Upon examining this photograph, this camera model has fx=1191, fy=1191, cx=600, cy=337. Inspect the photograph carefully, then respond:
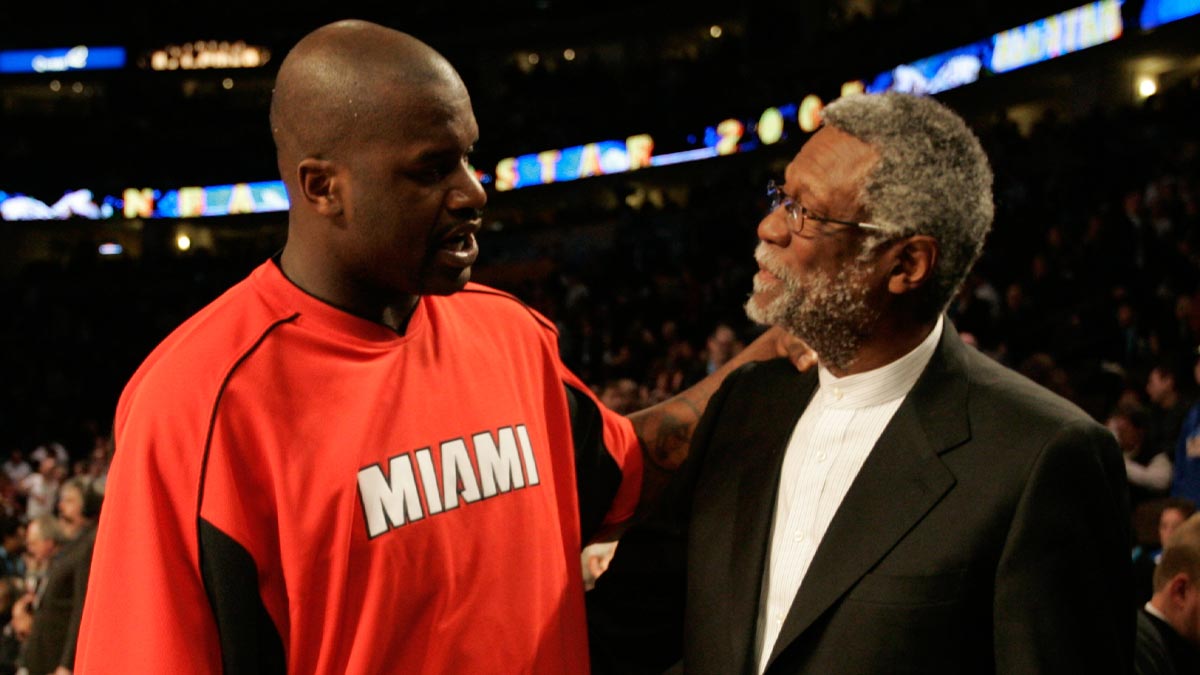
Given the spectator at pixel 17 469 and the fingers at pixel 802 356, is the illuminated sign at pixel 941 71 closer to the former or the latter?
the spectator at pixel 17 469

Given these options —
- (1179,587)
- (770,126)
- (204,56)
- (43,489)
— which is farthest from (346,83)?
(204,56)

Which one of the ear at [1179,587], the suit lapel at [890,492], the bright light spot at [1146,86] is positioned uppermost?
the bright light spot at [1146,86]

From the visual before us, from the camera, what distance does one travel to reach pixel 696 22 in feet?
72.9

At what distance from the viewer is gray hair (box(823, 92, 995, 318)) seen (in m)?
1.81

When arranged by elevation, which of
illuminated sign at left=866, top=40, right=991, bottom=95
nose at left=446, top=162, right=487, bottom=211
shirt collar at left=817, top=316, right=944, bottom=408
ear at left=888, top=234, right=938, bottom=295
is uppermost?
illuminated sign at left=866, top=40, right=991, bottom=95

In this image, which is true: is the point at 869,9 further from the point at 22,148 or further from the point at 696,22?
the point at 22,148

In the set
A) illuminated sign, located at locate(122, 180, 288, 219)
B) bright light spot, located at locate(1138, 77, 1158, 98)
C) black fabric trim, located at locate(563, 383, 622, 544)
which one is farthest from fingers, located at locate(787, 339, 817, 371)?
illuminated sign, located at locate(122, 180, 288, 219)

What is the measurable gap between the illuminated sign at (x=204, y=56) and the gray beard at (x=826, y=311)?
25.3m

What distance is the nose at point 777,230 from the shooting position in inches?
75.6

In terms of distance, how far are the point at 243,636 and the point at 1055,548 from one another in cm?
107

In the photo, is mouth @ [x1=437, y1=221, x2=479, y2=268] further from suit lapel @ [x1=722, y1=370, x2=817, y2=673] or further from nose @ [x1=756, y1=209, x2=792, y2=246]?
suit lapel @ [x1=722, y1=370, x2=817, y2=673]

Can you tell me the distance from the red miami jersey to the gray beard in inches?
17.4

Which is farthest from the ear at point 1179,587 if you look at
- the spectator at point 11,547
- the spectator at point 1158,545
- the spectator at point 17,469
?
the spectator at point 17,469

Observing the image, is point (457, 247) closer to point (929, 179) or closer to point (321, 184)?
point (321, 184)
